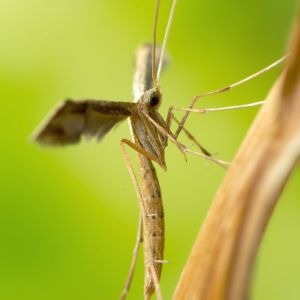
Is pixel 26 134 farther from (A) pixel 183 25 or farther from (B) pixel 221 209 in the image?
(B) pixel 221 209

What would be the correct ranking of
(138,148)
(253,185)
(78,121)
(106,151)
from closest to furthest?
1. (253,185)
2. (78,121)
3. (138,148)
4. (106,151)

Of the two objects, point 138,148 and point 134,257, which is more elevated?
point 138,148

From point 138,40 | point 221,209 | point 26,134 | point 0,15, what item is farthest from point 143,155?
point 0,15

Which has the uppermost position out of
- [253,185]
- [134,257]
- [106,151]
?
[106,151]

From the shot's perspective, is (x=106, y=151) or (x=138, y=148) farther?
(x=106, y=151)

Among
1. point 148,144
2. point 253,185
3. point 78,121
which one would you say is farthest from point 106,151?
point 253,185

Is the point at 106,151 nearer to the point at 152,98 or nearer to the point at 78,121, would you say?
the point at 152,98

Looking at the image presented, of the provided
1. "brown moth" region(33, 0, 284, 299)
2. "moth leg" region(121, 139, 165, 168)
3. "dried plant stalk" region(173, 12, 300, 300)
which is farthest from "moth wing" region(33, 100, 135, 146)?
"dried plant stalk" region(173, 12, 300, 300)
